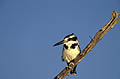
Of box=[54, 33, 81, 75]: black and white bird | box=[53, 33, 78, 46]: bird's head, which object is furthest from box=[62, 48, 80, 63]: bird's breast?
box=[53, 33, 78, 46]: bird's head

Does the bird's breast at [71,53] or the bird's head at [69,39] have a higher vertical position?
the bird's head at [69,39]

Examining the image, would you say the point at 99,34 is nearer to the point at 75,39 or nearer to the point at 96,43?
the point at 96,43

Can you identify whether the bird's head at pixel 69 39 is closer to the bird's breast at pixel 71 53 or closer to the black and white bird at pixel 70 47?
the black and white bird at pixel 70 47

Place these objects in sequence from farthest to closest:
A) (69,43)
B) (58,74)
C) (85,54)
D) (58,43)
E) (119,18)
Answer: (69,43) < (58,43) < (58,74) < (85,54) < (119,18)

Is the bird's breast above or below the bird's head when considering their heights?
below

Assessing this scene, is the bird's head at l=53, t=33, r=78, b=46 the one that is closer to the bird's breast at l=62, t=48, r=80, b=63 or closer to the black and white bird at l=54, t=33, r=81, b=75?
the black and white bird at l=54, t=33, r=81, b=75

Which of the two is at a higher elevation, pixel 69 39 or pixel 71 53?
pixel 69 39

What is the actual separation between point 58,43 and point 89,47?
2.93 ft

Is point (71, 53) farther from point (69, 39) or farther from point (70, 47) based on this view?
point (69, 39)

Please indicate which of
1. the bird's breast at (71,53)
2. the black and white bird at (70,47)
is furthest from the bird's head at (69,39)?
the bird's breast at (71,53)

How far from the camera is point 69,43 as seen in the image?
2701 millimetres

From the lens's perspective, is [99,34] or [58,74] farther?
[58,74]

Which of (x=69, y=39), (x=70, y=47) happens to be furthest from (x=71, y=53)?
(x=69, y=39)

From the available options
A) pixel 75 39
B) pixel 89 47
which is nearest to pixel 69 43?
pixel 75 39
